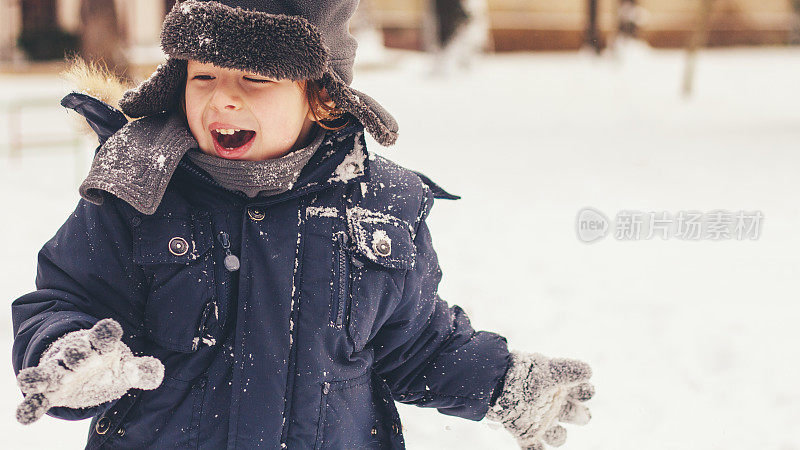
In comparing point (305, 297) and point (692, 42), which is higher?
point (305, 297)

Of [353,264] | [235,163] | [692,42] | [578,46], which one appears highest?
[235,163]

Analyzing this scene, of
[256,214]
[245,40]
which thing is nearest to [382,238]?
[256,214]

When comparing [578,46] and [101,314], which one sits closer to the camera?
[101,314]

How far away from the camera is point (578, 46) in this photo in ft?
75.9

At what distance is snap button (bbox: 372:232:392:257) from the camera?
1.69 m

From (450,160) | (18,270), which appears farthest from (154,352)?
(450,160)

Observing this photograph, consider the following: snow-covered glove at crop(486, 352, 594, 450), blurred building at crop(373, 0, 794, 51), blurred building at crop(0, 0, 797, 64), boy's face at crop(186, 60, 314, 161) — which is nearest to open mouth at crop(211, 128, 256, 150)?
boy's face at crop(186, 60, 314, 161)

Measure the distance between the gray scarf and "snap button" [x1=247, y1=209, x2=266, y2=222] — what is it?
32 mm

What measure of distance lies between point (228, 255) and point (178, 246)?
10 cm

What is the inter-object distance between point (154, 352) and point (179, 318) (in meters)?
0.10

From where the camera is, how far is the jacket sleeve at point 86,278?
151 centimetres

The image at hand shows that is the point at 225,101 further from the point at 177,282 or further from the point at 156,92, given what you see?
the point at 177,282

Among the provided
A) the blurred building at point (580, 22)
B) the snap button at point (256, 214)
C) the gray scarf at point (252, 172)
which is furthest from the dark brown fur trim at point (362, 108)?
the blurred building at point (580, 22)

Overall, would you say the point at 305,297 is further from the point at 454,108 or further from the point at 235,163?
the point at 454,108
